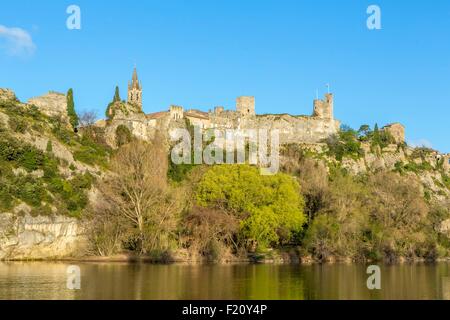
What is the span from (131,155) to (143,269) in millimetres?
20103

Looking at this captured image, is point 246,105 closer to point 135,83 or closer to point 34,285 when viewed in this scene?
point 135,83

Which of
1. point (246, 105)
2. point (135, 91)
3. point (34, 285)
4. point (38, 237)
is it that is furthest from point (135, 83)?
point (34, 285)

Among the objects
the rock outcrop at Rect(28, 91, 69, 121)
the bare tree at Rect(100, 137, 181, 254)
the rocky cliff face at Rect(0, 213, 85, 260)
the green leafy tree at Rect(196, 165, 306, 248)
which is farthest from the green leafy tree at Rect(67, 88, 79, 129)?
the green leafy tree at Rect(196, 165, 306, 248)

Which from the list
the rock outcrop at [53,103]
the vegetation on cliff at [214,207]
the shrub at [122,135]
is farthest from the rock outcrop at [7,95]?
the shrub at [122,135]

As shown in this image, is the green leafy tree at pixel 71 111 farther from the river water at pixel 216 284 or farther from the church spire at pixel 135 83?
the river water at pixel 216 284

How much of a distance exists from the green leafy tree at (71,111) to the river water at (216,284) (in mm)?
49565

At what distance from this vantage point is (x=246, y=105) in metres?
128

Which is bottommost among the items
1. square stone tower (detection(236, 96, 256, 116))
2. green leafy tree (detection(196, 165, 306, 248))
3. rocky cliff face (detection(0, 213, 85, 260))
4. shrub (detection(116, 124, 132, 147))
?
rocky cliff face (detection(0, 213, 85, 260))

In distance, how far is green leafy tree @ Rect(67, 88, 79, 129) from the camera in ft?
315

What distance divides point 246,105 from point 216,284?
91477mm

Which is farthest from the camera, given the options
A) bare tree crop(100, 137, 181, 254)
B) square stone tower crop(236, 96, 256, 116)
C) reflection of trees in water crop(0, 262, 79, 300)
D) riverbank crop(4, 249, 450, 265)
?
square stone tower crop(236, 96, 256, 116)

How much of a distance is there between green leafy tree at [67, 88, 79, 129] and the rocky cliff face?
3003 cm

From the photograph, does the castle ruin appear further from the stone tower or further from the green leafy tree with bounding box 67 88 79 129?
the green leafy tree with bounding box 67 88 79 129

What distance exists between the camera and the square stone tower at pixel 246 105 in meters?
127
